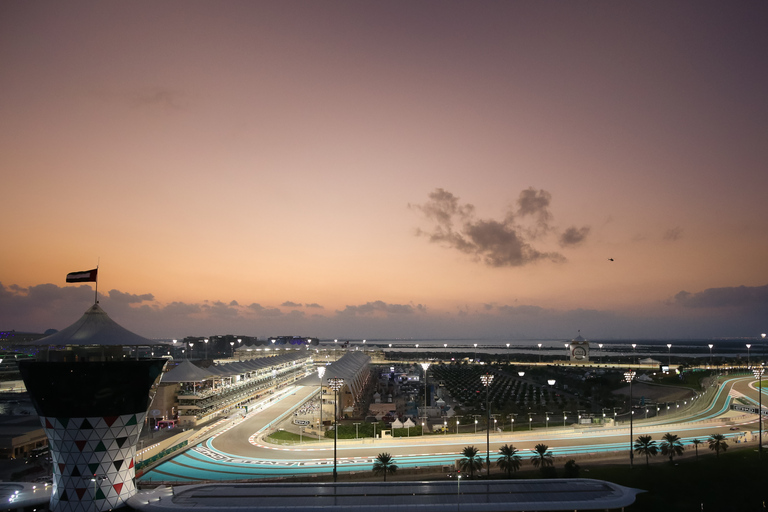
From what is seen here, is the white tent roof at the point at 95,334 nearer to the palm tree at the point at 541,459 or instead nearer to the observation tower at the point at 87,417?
the observation tower at the point at 87,417

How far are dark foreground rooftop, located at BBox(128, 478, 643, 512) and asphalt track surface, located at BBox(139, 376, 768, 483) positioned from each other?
10980 millimetres

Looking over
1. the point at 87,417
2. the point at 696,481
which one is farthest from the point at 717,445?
the point at 87,417

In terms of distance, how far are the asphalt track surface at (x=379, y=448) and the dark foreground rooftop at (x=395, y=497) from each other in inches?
432

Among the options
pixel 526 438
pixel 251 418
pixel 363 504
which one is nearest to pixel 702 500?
pixel 526 438

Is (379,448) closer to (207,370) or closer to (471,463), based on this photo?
(471,463)

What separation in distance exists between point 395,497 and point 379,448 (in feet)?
74.1

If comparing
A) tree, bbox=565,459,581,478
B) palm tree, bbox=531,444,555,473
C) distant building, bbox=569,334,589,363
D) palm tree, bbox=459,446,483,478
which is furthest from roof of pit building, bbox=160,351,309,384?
distant building, bbox=569,334,589,363

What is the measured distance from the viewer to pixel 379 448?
57.2 meters

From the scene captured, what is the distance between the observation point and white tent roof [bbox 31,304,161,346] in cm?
3725

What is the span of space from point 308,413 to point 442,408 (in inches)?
948

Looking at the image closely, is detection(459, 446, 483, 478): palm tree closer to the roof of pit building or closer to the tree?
the tree

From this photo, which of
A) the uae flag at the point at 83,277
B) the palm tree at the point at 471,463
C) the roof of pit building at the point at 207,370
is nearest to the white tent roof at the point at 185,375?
the roof of pit building at the point at 207,370

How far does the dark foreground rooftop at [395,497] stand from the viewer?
33344mm

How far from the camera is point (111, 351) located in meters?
38.1
